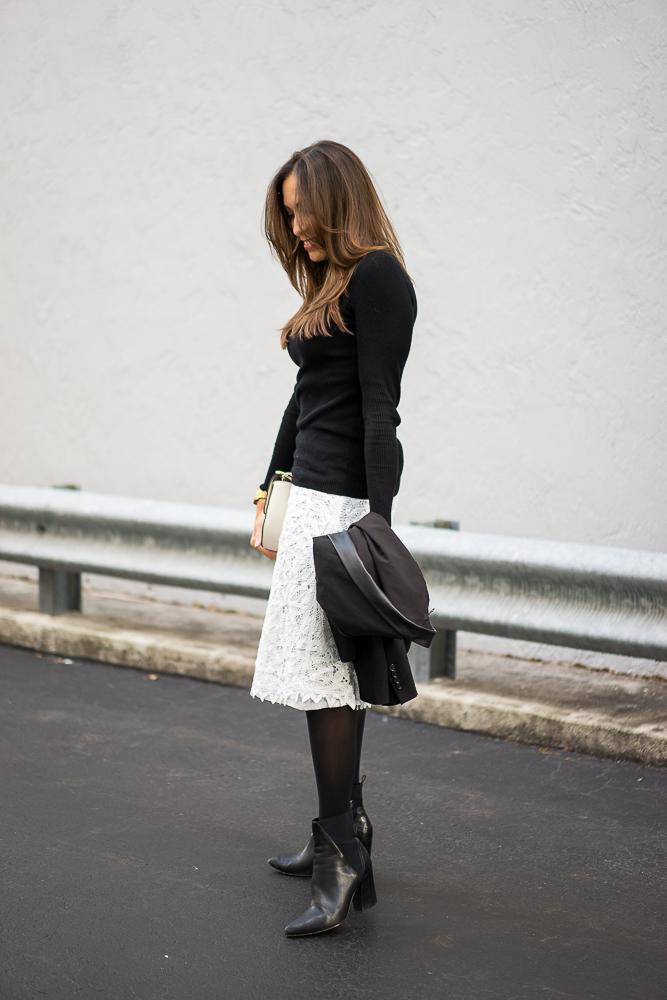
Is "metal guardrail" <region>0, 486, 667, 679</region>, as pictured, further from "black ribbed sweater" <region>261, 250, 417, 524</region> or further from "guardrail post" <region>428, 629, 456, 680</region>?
"black ribbed sweater" <region>261, 250, 417, 524</region>

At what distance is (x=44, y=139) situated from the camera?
6184 mm

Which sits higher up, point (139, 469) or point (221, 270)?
point (221, 270)

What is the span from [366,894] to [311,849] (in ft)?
0.95

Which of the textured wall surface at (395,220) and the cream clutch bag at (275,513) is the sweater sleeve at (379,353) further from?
the textured wall surface at (395,220)

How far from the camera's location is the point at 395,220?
4.91m

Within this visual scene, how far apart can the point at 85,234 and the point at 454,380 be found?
2.69 metres

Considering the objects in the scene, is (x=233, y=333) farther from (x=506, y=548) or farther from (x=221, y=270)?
(x=506, y=548)

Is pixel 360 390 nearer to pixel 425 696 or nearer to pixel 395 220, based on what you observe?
pixel 425 696

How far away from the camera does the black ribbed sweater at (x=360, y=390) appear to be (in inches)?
94.6

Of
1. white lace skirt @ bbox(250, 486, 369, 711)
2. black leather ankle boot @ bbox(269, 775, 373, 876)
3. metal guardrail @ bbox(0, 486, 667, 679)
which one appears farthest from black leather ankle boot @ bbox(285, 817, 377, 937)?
metal guardrail @ bbox(0, 486, 667, 679)

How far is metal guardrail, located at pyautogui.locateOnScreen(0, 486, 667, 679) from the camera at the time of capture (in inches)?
147

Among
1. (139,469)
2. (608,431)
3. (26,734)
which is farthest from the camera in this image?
(139,469)

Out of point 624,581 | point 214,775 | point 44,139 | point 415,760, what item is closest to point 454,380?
point 624,581

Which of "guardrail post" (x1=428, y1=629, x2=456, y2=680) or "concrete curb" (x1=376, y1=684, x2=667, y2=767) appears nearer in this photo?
"concrete curb" (x1=376, y1=684, x2=667, y2=767)
